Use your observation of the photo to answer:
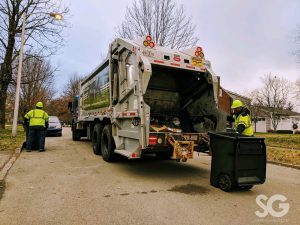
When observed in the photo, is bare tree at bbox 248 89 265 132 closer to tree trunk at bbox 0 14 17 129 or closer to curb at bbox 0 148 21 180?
tree trunk at bbox 0 14 17 129

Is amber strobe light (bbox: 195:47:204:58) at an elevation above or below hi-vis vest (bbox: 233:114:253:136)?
above

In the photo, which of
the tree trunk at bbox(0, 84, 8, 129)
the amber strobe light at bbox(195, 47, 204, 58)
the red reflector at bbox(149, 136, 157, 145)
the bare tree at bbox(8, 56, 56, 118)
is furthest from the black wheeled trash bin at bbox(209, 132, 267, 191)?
the bare tree at bbox(8, 56, 56, 118)

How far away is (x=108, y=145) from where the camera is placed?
714 cm

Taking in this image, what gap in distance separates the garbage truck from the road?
22.4 inches

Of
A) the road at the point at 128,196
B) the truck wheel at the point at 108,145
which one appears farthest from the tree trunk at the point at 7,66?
the truck wheel at the point at 108,145

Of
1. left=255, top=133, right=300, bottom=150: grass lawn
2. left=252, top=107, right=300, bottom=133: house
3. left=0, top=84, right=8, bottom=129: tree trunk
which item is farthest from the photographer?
left=252, top=107, right=300, bottom=133: house

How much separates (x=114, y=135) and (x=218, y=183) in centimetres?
279

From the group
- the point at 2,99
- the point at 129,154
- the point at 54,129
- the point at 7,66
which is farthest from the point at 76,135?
the point at 129,154

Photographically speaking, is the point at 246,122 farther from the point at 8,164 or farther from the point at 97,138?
the point at 8,164

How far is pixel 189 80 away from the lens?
689 centimetres

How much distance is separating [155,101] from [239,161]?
2942 mm

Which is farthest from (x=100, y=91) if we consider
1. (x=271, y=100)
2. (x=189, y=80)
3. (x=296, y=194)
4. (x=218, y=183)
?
(x=271, y=100)

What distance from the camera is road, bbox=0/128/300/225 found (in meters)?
3.50

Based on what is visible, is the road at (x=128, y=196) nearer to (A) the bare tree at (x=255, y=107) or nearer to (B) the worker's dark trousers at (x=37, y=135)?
(B) the worker's dark trousers at (x=37, y=135)
